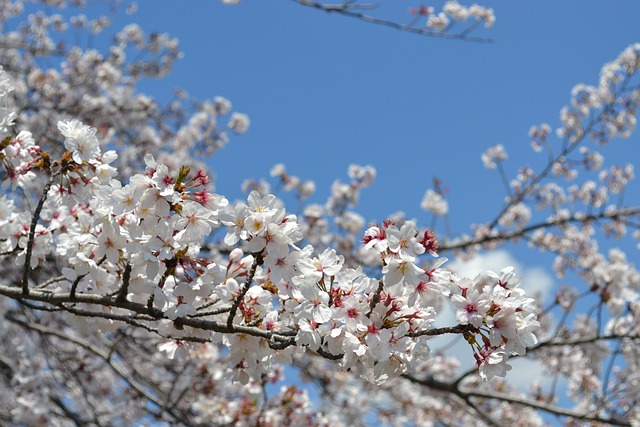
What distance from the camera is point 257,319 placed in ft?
7.14

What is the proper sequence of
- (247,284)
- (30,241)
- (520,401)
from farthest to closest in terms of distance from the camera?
(520,401)
(30,241)
(247,284)

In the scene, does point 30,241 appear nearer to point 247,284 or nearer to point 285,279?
point 247,284

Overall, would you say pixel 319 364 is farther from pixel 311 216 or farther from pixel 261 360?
pixel 261 360

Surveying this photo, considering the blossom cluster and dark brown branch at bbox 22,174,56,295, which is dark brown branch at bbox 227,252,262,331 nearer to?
the blossom cluster

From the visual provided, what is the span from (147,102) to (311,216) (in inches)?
146

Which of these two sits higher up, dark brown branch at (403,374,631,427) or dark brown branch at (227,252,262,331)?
dark brown branch at (403,374,631,427)

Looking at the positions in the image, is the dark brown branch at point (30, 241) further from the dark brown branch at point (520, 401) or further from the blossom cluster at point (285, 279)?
the dark brown branch at point (520, 401)

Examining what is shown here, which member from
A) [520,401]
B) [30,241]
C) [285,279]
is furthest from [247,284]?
[520,401]

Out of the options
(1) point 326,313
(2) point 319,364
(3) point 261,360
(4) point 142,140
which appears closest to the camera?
(1) point 326,313

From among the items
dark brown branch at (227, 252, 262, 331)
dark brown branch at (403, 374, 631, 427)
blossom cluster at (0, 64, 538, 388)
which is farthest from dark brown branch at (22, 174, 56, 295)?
dark brown branch at (403, 374, 631, 427)

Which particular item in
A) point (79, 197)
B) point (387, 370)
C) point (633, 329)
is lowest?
point (387, 370)

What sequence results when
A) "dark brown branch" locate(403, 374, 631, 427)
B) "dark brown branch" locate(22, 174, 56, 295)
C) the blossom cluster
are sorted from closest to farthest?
the blossom cluster
"dark brown branch" locate(22, 174, 56, 295)
"dark brown branch" locate(403, 374, 631, 427)

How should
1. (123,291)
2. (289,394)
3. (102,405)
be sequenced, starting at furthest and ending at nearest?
(102,405) → (289,394) → (123,291)

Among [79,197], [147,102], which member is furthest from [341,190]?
[79,197]
